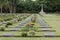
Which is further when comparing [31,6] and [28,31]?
[31,6]

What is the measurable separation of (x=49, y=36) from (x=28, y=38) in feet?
3.62

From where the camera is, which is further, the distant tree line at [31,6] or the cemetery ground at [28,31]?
the distant tree line at [31,6]

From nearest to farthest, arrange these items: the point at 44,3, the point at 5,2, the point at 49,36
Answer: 1. the point at 49,36
2. the point at 5,2
3. the point at 44,3

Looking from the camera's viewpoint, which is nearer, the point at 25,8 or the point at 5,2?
the point at 5,2

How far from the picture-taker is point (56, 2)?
47094 millimetres

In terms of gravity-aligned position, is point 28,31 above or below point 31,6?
above

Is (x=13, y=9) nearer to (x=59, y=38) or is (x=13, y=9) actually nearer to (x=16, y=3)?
(x=16, y=3)

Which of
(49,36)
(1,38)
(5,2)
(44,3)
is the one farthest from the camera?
(44,3)

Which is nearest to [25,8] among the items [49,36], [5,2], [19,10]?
[19,10]

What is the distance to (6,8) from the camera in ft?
150

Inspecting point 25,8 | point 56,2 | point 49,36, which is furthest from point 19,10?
point 49,36

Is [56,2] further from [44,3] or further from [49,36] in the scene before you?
[49,36]

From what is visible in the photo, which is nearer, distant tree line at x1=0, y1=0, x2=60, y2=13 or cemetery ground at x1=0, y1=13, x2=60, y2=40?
cemetery ground at x1=0, y1=13, x2=60, y2=40

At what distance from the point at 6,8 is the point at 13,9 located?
161 cm
